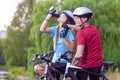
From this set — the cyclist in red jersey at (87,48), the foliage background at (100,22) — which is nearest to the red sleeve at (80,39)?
the cyclist in red jersey at (87,48)

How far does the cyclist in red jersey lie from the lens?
4586 millimetres

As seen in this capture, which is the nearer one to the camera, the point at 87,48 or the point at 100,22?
the point at 87,48

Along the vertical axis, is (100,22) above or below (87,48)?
below

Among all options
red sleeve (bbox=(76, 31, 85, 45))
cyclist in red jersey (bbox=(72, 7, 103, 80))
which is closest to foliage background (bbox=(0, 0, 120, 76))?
cyclist in red jersey (bbox=(72, 7, 103, 80))

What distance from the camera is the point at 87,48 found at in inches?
182

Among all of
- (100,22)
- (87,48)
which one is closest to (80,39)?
(87,48)

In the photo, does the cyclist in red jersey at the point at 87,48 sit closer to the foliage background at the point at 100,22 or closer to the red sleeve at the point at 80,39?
the red sleeve at the point at 80,39

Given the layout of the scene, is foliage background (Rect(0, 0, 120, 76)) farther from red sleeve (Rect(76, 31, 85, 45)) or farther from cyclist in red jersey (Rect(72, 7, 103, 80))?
red sleeve (Rect(76, 31, 85, 45))

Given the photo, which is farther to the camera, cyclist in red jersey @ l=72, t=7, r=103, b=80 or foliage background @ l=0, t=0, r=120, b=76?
foliage background @ l=0, t=0, r=120, b=76

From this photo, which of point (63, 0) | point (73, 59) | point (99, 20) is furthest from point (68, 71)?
point (63, 0)

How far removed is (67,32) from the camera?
5.05 metres

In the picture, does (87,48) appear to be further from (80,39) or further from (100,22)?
(100,22)

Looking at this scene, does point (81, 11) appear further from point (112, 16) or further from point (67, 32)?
point (112, 16)

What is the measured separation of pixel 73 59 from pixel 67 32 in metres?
0.46
